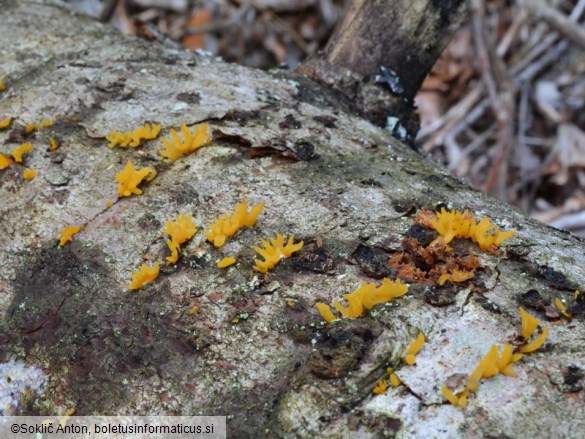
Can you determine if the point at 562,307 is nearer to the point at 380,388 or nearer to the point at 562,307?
the point at 562,307

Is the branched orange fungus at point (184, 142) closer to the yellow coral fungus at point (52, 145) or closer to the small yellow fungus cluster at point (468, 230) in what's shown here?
the yellow coral fungus at point (52, 145)

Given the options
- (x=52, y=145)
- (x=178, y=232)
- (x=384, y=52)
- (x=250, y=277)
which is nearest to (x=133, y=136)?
(x=52, y=145)

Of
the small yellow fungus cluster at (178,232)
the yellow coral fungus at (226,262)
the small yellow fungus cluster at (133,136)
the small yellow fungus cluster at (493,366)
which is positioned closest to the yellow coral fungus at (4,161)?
the small yellow fungus cluster at (133,136)

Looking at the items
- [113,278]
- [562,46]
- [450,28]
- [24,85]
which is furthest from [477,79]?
[113,278]

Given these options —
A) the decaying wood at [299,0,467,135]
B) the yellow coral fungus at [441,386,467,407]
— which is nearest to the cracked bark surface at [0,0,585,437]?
the yellow coral fungus at [441,386,467,407]

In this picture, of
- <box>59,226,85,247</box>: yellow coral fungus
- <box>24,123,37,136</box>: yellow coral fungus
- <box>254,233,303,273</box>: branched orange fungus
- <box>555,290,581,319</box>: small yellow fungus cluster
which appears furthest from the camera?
<box>24,123,37,136</box>: yellow coral fungus

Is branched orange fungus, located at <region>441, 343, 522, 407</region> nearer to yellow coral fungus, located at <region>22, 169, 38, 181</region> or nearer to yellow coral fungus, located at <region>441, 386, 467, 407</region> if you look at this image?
yellow coral fungus, located at <region>441, 386, 467, 407</region>

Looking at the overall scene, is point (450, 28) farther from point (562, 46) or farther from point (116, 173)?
point (562, 46)

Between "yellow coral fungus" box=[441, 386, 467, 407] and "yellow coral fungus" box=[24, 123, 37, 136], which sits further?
"yellow coral fungus" box=[24, 123, 37, 136]
